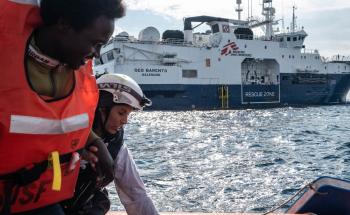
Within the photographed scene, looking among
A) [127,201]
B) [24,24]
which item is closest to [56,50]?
[24,24]

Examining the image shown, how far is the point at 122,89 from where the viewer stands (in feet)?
7.30

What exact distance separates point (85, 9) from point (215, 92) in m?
34.1

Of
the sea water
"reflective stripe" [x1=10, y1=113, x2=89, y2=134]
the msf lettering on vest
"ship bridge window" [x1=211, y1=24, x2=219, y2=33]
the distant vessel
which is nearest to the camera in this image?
"reflective stripe" [x1=10, y1=113, x2=89, y2=134]

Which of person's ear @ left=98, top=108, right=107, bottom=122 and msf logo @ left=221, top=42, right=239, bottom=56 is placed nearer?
person's ear @ left=98, top=108, right=107, bottom=122

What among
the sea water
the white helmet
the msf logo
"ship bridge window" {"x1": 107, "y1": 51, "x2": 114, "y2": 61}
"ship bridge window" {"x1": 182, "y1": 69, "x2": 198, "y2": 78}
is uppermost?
the msf logo

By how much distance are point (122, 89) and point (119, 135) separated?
0.25m

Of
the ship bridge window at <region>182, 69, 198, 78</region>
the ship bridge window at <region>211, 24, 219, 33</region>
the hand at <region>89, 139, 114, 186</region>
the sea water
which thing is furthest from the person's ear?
the ship bridge window at <region>211, 24, 219, 33</region>

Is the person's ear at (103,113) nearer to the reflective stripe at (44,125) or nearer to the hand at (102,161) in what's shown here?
the hand at (102,161)

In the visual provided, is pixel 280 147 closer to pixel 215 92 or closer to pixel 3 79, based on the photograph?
pixel 3 79

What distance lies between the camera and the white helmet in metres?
2.21

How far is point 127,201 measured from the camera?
92.0 inches

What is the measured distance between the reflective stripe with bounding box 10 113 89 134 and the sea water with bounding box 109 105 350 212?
4.91 metres

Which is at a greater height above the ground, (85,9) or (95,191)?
(85,9)

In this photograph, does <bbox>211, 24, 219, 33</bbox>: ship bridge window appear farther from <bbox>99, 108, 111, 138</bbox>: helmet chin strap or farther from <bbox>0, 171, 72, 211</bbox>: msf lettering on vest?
<bbox>0, 171, 72, 211</bbox>: msf lettering on vest
